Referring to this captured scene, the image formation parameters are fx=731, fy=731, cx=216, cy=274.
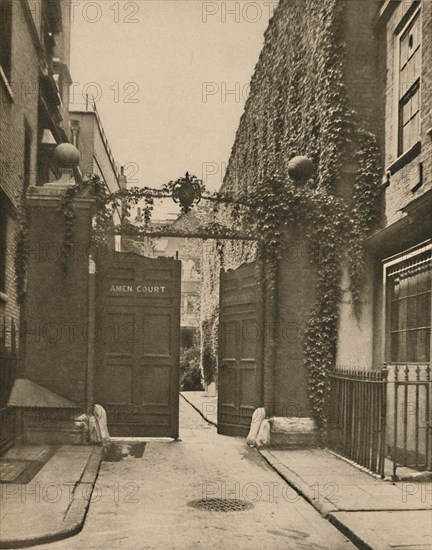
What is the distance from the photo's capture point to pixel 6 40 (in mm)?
13062

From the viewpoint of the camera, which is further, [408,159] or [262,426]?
[262,426]

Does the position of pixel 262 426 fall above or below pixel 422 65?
below

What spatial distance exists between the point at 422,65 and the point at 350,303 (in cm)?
392

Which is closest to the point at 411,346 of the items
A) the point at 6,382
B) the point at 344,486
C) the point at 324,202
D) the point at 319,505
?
the point at 324,202

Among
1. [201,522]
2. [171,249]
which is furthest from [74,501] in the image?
[171,249]

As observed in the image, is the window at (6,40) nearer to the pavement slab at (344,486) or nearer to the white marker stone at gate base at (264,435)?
the white marker stone at gate base at (264,435)

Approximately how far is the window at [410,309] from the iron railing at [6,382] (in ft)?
19.5

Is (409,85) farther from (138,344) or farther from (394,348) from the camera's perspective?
(138,344)

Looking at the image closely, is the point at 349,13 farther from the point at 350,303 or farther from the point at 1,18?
the point at 1,18

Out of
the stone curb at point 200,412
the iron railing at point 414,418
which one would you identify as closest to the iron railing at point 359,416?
the iron railing at point 414,418

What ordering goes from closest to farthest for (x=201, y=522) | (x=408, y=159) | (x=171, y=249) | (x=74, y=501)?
(x=201, y=522)
(x=74, y=501)
(x=408, y=159)
(x=171, y=249)

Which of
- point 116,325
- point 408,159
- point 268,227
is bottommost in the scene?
point 116,325

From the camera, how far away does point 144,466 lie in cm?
1001

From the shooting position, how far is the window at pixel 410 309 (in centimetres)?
1022
